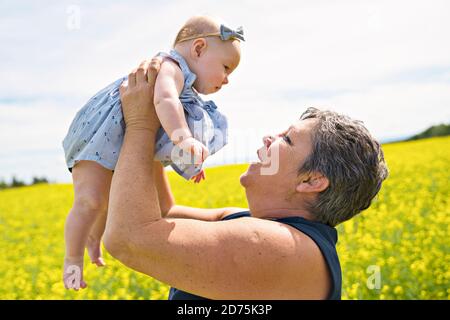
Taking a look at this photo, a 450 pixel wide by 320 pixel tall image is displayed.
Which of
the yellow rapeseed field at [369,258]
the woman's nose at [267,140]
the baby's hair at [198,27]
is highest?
the baby's hair at [198,27]

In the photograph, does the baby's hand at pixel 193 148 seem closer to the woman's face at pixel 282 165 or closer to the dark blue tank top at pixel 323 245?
the woman's face at pixel 282 165

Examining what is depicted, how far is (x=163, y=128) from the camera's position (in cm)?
198

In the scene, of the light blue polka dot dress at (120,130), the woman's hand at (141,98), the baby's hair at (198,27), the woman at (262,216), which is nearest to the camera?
the woman at (262,216)

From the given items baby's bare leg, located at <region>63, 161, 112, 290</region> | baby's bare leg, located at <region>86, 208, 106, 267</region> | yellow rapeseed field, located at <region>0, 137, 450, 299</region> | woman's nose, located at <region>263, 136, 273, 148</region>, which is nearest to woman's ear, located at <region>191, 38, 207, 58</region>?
woman's nose, located at <region>263, 136, 273, 148</region>

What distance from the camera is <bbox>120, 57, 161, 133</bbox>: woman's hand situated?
1.89 metres

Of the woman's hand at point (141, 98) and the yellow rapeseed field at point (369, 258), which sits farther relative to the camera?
the yellow rapeseed field at point (369, 258)

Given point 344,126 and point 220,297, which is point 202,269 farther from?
point 344,126

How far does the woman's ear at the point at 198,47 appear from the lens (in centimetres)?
210

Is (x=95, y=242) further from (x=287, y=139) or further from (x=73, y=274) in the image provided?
(x=287, y=139)

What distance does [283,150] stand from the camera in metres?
1.96

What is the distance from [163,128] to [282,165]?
40 cm

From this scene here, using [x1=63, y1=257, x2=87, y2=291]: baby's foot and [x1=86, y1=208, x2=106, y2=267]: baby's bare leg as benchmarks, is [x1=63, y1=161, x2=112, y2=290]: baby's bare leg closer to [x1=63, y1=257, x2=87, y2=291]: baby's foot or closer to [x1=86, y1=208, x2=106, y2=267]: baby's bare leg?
[x1=63, y1=257, x2=87, y2=291]: baby's foot

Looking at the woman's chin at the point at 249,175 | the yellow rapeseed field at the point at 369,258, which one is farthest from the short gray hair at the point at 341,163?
the yellow rapeseed field at the point at 369,258

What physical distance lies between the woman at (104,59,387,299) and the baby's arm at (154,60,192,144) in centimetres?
4
